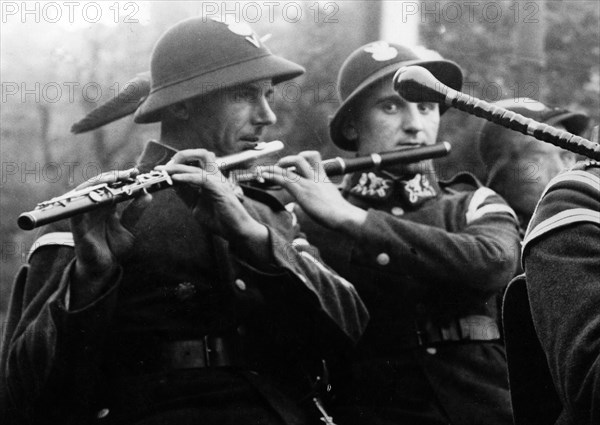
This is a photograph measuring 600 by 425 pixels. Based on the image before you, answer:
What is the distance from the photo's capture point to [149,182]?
444cm

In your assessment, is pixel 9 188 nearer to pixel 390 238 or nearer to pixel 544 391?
pixel 390 238

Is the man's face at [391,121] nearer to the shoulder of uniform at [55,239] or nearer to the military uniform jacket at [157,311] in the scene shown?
the military uniform jacket at [157,311]

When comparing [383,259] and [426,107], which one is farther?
[426,107]

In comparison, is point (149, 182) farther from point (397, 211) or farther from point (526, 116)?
point (526, 116)

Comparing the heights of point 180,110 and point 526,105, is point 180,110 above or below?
above

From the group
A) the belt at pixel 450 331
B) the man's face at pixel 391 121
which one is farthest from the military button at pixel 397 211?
the belt at pixel 450 331

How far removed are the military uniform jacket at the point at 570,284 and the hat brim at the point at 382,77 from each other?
107 inches

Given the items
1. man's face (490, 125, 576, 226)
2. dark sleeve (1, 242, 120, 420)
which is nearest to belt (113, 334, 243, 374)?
dark sleeve (1, 242, 120, 420)

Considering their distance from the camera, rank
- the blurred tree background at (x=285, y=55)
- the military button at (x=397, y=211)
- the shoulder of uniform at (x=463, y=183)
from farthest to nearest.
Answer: the blurred tree background at (x=285, y=55), the shoulder of uniform at (x=463, y=183), the military button at (x=397, y=211)

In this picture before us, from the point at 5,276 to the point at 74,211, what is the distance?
6.45 m

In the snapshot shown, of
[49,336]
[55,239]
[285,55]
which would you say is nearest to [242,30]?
[55,239]

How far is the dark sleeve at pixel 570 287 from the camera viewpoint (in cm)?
288

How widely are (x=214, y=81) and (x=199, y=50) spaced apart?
185 mm

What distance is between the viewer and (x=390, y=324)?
5273 mm
